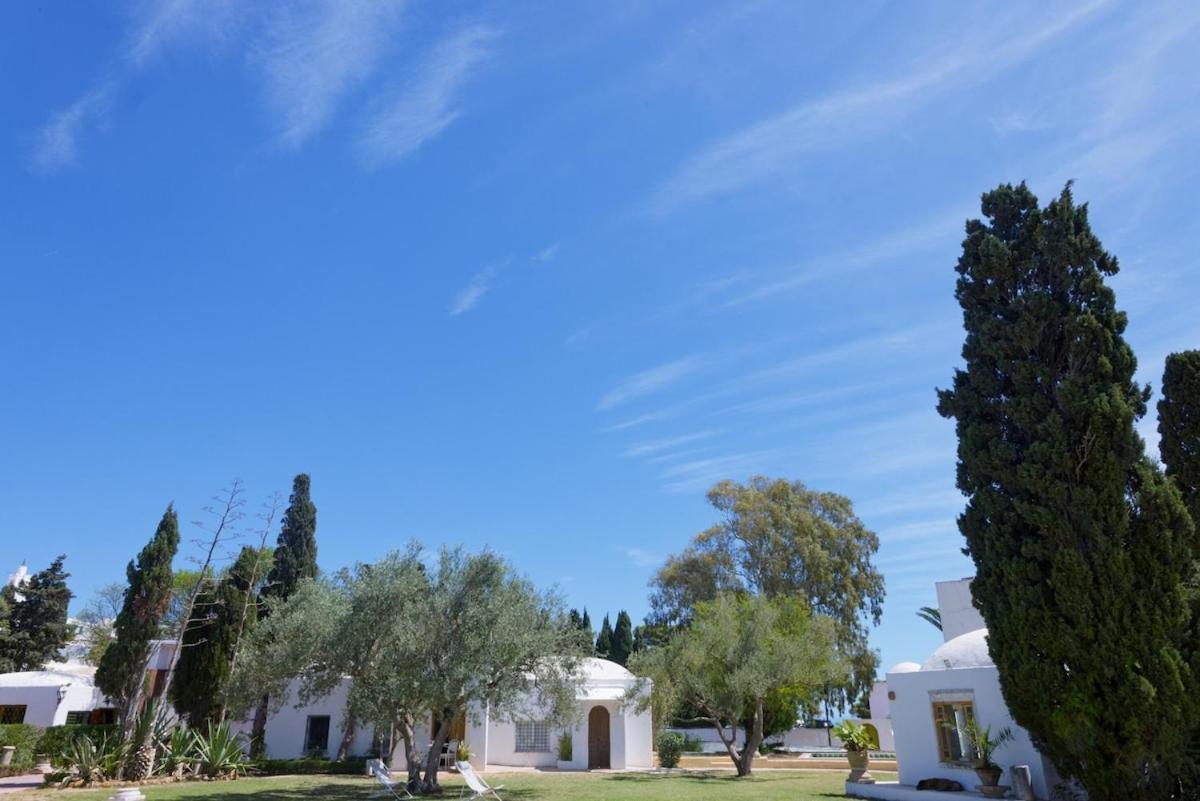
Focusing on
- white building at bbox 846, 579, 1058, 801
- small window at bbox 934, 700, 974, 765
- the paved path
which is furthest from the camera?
the paved path

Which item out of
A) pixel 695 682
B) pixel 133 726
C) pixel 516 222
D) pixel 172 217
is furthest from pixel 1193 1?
pixel 133 726

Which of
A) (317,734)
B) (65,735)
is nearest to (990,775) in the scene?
(317,734)

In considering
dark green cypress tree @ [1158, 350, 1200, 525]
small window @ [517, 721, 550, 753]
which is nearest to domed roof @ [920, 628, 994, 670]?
dark green cypress tree @ [1158, 350, 1200, 525]

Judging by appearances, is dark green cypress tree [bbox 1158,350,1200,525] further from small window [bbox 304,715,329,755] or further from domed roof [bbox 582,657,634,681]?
small window [bbox 304,715,329,755]

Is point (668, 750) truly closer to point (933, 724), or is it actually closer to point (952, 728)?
point (933, 724)

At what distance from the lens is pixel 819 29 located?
11562 millimetres

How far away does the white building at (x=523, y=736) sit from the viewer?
2794cm

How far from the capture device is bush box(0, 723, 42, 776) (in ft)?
76.1

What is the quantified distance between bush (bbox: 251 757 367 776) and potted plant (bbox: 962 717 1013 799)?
65.8 ft

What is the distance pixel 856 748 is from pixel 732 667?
18.5ft

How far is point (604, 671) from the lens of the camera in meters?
29.7

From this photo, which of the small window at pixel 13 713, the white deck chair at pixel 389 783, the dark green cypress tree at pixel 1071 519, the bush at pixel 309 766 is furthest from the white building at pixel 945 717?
the small window at pixel 13 713

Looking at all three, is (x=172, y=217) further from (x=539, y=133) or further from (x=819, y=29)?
(x=819, y=29)

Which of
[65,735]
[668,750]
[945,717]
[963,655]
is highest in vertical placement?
[963,655]
